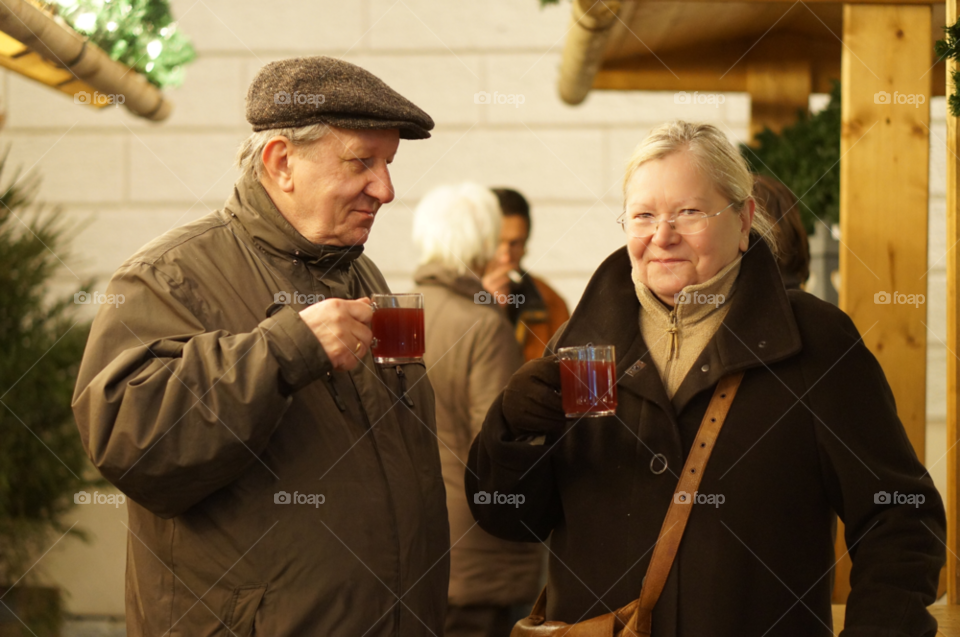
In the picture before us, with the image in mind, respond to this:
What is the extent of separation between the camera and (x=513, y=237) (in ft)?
11.4

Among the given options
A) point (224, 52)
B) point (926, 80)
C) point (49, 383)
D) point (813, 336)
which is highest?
point (224, 52)

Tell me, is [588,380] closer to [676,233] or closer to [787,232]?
[676,233]

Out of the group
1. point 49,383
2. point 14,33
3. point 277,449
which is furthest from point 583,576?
point 49,383

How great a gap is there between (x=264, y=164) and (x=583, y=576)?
96 cm

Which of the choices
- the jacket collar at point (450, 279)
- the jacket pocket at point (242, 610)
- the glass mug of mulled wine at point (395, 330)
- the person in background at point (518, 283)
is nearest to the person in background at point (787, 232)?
the jacket collar at point (450, 279)

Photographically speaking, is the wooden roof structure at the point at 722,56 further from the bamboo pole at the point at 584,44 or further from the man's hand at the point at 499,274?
the man's hand at the point at 499,274

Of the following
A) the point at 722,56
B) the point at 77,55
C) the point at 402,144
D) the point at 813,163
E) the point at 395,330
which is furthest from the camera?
the point at 402,144

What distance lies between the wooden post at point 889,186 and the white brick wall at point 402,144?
1.84m

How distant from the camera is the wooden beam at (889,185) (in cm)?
230

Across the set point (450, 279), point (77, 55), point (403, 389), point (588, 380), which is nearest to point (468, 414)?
point (450, 279)

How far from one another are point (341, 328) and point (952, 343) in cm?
139

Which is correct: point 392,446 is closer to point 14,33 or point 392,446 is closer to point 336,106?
point 336,106

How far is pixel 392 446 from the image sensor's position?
1.66m

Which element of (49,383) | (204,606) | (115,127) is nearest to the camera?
(204,606)
